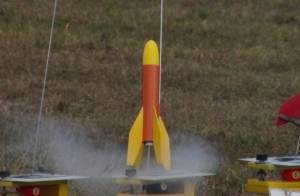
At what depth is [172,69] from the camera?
484 inches

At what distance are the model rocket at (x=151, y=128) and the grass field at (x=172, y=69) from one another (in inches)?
58.9

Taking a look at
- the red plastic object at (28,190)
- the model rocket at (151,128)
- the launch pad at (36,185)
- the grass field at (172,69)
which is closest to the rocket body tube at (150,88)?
the model rocket at (151,128)

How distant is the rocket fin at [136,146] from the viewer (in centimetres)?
526

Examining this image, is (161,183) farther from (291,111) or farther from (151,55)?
(291,111)

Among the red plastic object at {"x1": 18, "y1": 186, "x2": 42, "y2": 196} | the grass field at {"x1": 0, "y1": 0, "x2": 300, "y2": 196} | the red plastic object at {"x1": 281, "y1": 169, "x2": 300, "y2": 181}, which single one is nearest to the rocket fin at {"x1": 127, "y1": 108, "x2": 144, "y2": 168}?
the red plastic object at {"x1": 18, "y1": 186, "x2": 42, "y2": 196}

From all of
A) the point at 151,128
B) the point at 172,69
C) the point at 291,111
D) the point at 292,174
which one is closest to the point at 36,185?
the point at 151,128

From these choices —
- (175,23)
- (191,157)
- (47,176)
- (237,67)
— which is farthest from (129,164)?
(175,23)

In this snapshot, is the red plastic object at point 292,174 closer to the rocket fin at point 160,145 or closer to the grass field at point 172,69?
the rocket fin at point 160,145

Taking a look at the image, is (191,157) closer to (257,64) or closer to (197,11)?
(257,64)

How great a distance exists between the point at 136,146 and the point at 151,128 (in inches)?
5.2

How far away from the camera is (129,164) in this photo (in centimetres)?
526

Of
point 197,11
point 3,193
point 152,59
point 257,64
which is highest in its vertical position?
point 197,11

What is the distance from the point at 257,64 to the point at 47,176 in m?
8.32

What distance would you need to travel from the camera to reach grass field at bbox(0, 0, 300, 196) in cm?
894
